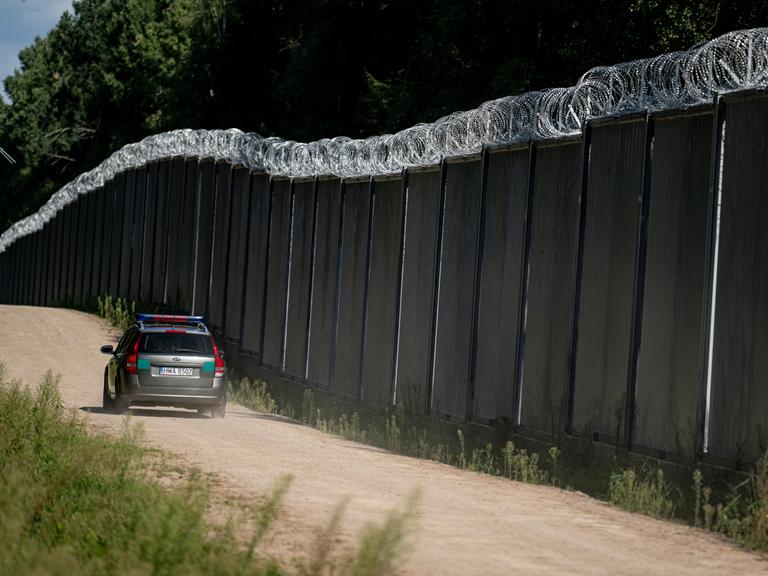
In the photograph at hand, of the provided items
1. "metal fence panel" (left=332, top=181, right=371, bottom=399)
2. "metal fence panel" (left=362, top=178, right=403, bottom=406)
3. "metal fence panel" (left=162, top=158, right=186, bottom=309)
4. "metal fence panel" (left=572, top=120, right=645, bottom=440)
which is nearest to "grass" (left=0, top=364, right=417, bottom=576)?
"metal fence panel" (left=572, top=120, right=645, bottom=440)

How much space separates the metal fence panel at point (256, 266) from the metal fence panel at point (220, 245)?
1.98 m

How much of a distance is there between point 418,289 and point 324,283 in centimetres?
469

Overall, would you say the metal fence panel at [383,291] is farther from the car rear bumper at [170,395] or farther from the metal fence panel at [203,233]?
the metal fence panel at [203,233]

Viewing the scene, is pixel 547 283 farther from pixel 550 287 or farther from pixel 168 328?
pixel 168 328

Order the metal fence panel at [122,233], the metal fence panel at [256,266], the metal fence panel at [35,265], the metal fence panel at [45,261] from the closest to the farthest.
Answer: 1. the metal fence panel at [256,266]
2. the metal fence panel at [122,233]
3. the metal fence panel at [45,261]
4. the metal fence panel at [35,265]

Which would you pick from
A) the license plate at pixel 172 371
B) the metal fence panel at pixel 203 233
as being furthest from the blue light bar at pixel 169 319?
the metal fence panel at pixel 203 233

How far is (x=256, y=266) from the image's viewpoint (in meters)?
30.2

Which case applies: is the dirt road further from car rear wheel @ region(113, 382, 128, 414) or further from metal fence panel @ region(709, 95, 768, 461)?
metal fence panel @ region(709, 95, 768, 461)

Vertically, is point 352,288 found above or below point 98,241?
below

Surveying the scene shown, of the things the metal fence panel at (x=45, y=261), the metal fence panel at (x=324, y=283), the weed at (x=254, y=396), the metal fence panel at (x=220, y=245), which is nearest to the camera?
the metal fence panel at (x=324, y=283)

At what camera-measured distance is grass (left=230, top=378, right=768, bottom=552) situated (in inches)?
457

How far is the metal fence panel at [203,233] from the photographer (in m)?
34.4

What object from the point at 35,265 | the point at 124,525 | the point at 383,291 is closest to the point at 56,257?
the point at 35,265

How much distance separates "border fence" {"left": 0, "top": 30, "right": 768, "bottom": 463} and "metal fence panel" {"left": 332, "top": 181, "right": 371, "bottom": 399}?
5cm
